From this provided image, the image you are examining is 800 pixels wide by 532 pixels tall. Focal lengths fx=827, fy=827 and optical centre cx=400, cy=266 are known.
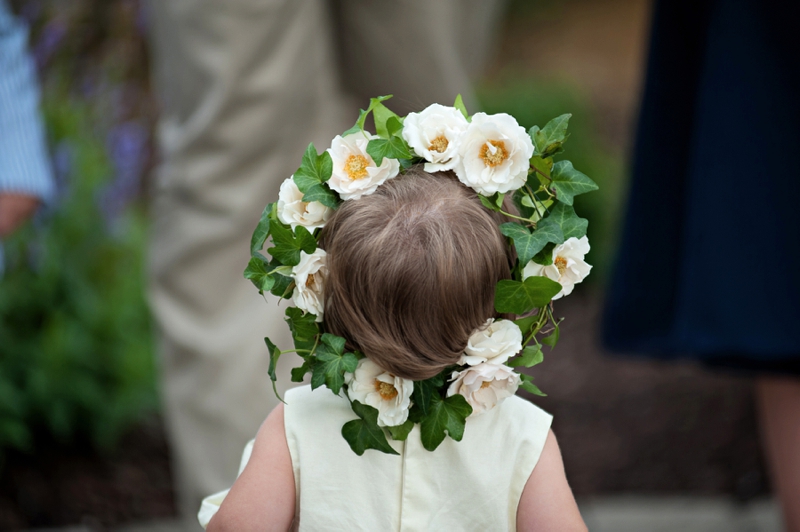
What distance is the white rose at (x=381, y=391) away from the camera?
4.31ft

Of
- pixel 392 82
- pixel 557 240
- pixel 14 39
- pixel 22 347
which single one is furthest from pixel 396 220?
pixel 22 347

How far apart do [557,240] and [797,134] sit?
1.19 metres

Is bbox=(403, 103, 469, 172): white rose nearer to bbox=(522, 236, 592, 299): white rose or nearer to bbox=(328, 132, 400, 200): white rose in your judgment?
bbox=(328, 132, 400, 200): white rose

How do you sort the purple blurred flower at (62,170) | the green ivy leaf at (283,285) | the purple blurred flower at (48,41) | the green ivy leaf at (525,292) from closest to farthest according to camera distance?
1. the green ivy leaf at (525,292)
2. the green ivy leaf at (283,285)
3. the purple blurred flower at (62,170)
4. the purple blurred flower at (48,41)

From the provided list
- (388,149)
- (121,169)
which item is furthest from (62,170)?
(388,149)

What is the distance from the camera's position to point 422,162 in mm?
1380


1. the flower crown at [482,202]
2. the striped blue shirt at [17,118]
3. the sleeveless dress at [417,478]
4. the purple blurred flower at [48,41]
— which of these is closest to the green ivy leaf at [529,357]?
the flower crown at [482,202]

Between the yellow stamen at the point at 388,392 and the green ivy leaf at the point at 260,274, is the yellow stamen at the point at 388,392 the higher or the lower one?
the lower one

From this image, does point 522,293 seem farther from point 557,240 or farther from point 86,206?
point 86,206

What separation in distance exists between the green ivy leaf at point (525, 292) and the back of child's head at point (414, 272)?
0.06 meters

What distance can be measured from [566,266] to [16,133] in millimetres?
1642

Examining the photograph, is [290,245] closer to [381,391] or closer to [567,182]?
[381,391]

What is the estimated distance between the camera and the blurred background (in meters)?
2.93

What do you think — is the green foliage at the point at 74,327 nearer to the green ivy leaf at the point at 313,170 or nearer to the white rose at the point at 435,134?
the green ivy leaf at the point at 313,170
